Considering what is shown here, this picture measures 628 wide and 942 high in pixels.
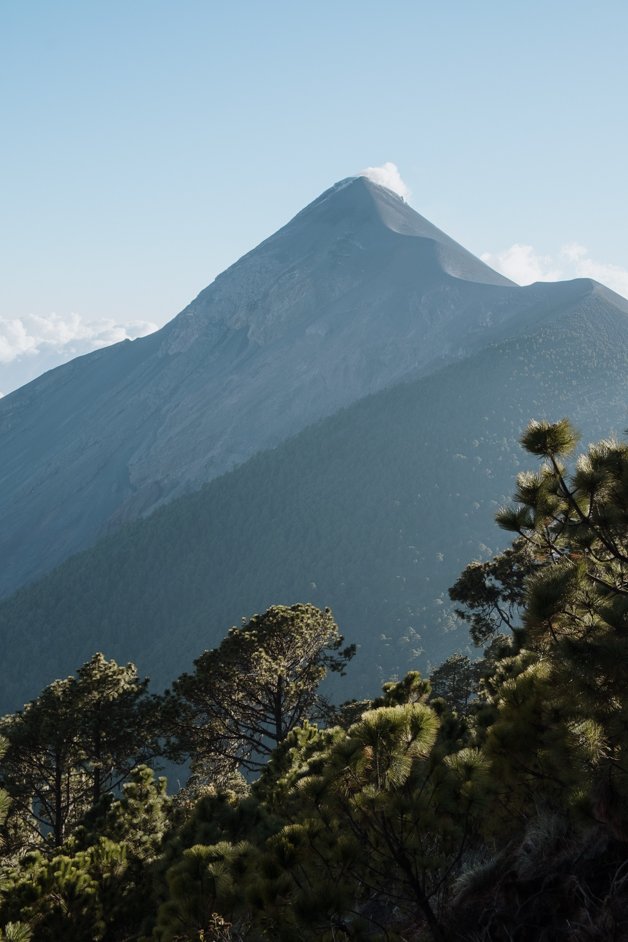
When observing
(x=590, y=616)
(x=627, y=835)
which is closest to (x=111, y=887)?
(x=627, y=835)

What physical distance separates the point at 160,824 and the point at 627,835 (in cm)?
1138

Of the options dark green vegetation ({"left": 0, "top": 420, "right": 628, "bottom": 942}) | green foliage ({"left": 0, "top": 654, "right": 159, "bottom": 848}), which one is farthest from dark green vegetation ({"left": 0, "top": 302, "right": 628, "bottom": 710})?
dark green vegetation ({"left": 0, "top": 420, "right": 628, "bottom": 942})

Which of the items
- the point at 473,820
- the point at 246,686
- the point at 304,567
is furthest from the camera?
the point at 304,567

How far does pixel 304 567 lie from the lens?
172000 millimetres

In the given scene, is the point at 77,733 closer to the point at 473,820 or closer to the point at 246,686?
the point at 246,686

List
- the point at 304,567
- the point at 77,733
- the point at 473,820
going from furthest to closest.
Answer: the point at 304,567, the point at 77,733, the point at 473,820

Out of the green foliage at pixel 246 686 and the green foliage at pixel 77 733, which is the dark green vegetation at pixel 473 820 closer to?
the green foliage at pixel 77 733

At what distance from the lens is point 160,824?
575 inches

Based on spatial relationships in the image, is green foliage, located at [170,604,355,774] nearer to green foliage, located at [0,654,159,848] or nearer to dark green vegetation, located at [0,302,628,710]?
green foliage, located at [0,654,159,848]

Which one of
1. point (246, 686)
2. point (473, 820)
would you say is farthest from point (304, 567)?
point (473, 820)

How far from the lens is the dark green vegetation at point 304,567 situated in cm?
14725

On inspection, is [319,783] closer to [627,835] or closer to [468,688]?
[627,835]

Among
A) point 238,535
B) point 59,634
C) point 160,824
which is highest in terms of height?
point 238,535

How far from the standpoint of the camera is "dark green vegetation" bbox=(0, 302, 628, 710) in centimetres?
14725
